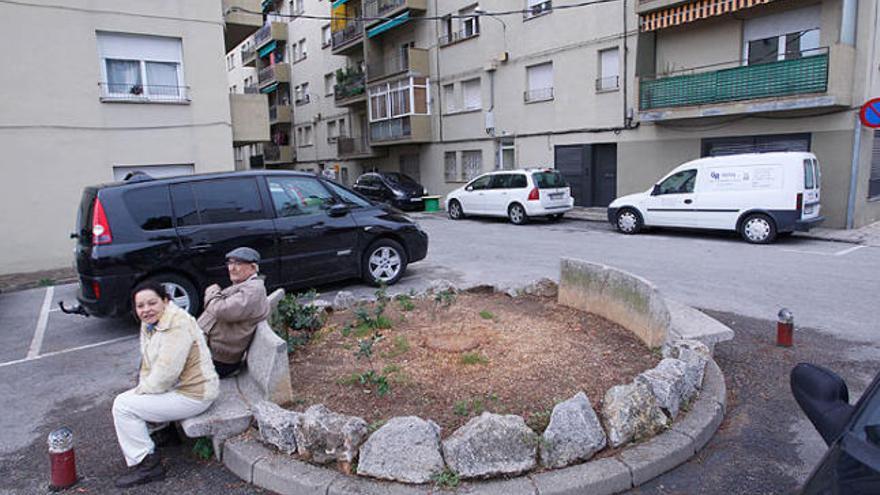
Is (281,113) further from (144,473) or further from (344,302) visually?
(144,473)

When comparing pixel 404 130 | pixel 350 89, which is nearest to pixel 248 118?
pixel 404 130

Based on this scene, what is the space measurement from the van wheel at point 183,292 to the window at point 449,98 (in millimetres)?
19532

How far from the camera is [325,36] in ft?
116

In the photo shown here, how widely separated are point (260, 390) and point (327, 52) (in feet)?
112

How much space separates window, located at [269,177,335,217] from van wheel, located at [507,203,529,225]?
983 centimetres

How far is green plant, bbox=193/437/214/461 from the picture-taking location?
144 inches

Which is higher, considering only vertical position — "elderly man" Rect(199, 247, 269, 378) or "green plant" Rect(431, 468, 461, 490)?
"elderly man" Rect(199, 247, 269, 378)

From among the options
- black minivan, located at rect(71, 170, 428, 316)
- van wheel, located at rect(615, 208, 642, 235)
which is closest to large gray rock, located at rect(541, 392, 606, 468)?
black minivan, located at rect(71, 170, 428, 316)

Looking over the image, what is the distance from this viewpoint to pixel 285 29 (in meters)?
39.1

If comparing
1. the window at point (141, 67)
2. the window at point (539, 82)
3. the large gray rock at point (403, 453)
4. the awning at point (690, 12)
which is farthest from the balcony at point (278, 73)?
the large gray rock at point (403, 453)

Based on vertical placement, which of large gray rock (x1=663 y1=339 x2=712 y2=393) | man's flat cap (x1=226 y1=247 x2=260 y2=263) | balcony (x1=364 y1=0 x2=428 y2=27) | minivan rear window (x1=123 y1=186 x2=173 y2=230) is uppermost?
balcony (x1=364 y1=0 x2=428 y2=27)

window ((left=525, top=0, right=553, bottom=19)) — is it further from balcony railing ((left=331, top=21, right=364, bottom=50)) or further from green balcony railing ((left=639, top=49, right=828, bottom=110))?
balcony railing ((left=331, top=21, right=364, bottom=50))

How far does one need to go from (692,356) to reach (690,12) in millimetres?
14089

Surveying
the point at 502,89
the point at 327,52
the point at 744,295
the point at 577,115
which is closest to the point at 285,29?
the point at 327,52
